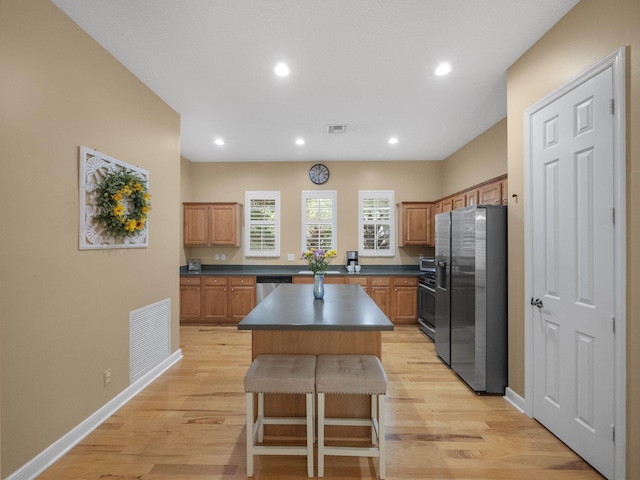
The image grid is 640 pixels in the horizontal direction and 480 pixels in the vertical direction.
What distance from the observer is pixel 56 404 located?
1.96 metres

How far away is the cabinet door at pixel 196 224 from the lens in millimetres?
5409

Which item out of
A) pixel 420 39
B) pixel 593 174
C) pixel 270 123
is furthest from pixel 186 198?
pixel 593 174

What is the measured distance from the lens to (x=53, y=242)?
1.96 meters

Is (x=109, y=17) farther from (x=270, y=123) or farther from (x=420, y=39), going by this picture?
(x=420, y=39)

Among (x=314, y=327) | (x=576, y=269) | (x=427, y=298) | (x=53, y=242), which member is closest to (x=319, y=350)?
(x=314, y=327)

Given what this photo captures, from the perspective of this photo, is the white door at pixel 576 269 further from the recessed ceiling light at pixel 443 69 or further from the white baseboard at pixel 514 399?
the recessed ceiling light at pixel 443 69

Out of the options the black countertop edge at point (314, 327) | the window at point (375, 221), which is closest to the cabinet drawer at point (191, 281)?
the window at point (375, 221)

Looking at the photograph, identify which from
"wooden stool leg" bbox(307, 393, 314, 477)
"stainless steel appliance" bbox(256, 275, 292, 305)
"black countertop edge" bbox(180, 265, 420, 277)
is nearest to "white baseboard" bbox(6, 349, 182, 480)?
"wooden stool leg" bbox(307, 393, 314, 477)

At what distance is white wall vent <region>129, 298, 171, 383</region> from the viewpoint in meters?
2.79

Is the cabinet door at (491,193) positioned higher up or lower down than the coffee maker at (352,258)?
higher up

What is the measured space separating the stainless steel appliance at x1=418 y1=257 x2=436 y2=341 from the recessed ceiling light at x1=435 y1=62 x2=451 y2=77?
2714mm

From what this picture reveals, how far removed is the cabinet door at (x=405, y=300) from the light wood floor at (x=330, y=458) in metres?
1.93

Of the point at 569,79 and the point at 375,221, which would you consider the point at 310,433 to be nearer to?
the point at 569,79

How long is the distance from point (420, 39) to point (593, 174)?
1.56 m
